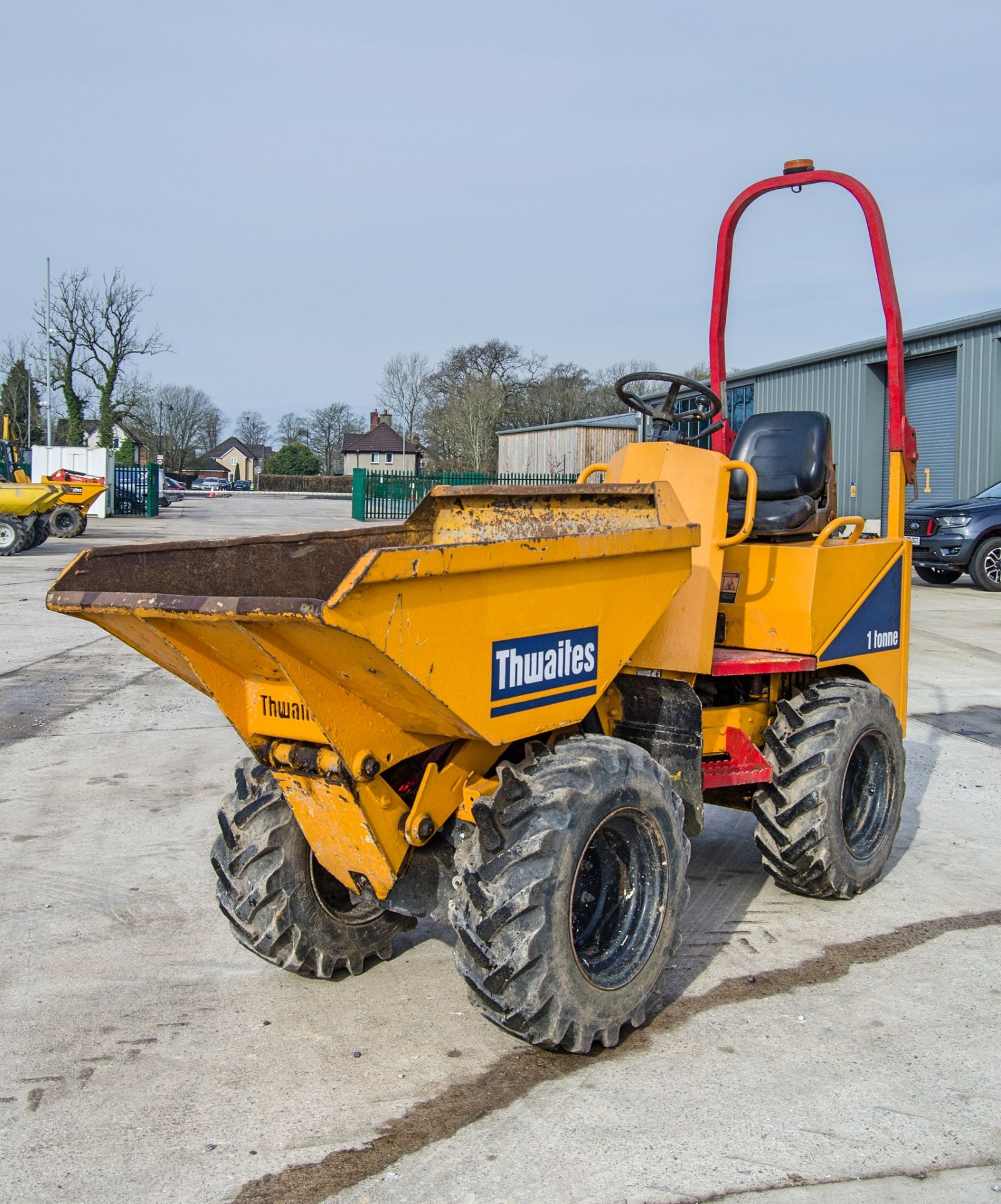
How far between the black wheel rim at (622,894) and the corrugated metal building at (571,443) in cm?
3347

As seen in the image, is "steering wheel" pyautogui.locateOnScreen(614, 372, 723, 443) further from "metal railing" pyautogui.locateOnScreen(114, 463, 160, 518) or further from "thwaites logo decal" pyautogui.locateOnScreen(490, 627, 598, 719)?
"metal railing" pyautogui.locateOnScreen(114, 463, 160, 518)

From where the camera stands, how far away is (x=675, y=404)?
4488 millimetres

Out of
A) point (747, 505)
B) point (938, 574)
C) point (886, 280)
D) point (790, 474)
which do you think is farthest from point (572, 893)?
point (938, 574)

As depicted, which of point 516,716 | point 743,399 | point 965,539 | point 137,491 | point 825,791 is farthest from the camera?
point 137,491

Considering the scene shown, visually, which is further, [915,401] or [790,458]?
[915,401]

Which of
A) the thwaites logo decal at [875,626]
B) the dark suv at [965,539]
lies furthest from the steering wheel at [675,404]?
the dark suv at [965,539]

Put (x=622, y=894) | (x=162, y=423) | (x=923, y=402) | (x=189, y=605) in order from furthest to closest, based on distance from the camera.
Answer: (x=162, y=423) < (x=923, y=402) < (x=622, y=894) < (x=189, y=605)

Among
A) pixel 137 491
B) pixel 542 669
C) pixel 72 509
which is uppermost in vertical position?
pixel 137 491

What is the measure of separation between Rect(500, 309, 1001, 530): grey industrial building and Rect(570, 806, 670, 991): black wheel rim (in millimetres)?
14826

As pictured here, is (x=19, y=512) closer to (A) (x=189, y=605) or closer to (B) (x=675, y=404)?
(B) (x=675, y=404)

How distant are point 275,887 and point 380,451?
91.0 m

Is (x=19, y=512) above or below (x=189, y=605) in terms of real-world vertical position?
above

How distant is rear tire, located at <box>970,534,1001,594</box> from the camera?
16.3 meters

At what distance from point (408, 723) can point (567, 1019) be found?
898 mm
